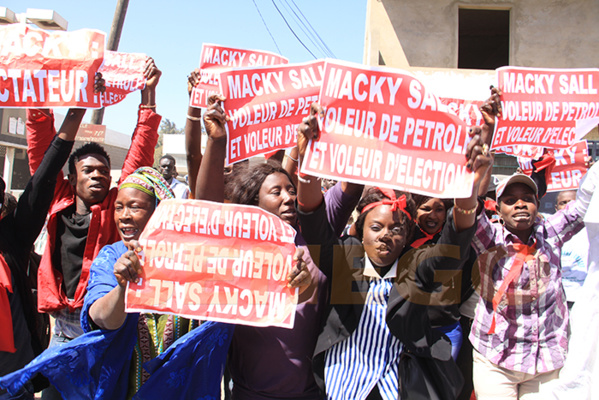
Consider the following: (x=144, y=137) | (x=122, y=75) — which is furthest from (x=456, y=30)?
(x=144, y=137)

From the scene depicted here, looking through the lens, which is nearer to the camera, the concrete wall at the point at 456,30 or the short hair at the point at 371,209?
the short hair at the point at 371,209

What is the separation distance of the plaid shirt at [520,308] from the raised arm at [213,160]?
1.43m

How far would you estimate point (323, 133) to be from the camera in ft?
7.18

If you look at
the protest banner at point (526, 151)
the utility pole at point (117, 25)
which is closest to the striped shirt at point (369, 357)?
the protest banner at point (526, 151)

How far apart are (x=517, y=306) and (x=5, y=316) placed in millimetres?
2662

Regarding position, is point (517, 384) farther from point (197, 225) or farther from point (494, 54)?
point (494, 54)

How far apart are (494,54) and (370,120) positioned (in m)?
16.5

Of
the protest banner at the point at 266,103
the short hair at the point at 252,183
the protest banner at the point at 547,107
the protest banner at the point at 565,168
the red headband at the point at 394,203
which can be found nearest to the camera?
the red headband at the point at 394,203

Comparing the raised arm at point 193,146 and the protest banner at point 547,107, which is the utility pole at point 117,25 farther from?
the protest banner at point 547,107

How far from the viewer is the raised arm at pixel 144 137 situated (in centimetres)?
304

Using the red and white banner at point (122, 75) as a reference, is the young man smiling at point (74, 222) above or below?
below

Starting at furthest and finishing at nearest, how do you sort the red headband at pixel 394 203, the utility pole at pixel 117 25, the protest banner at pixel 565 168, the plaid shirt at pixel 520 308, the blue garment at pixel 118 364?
1. the utility pole at pixel 117 25
2. the protest banner at pixel 565 168
3. the plaid shirt at pixel 520 308
4. the red headband at pixel 394 203
5. the blue garment at pixel 118 364

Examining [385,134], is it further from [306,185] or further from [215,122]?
[215,122]

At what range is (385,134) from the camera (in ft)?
7.34
